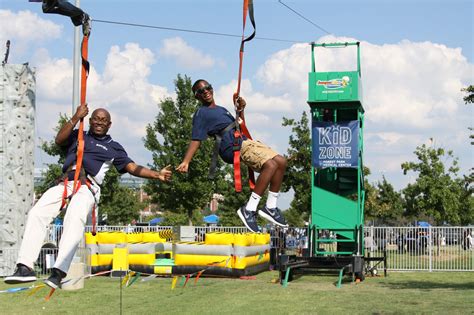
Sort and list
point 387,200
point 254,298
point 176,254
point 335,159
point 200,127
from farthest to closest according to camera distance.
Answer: point 387,200 < point 176,254 < point 335,159 < point 254,298 < point 200,127

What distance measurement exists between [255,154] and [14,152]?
1282 centimetres

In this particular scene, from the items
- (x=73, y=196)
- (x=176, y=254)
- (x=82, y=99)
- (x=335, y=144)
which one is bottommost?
(x=176, y=254)

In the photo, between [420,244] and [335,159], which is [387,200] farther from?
[335,159]

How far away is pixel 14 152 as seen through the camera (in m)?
19.2

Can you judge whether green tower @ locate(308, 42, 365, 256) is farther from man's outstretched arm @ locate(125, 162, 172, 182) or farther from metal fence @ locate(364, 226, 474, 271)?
man's outstretched arm @ locate(125, 162, 172, 182)

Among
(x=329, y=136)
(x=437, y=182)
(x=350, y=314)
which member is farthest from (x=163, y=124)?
(x=350, y=314)

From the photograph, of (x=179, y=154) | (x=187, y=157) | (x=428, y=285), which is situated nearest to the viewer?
(x=187, y=157)

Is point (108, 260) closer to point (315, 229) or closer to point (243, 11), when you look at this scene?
point (315, 229)

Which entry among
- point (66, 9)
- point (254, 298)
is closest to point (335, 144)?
point (254, 298)

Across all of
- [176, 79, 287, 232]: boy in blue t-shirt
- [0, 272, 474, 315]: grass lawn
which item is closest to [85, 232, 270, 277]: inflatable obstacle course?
[0, 272, 474, 315]: grass lawn

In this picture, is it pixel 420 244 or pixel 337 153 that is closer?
pixel 337 153

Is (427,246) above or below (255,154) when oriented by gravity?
below

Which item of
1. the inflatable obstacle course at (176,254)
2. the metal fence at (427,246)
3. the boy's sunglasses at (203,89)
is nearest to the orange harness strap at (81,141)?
the boy's sunglasses at (203,89)

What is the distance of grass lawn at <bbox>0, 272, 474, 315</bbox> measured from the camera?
538 inches
